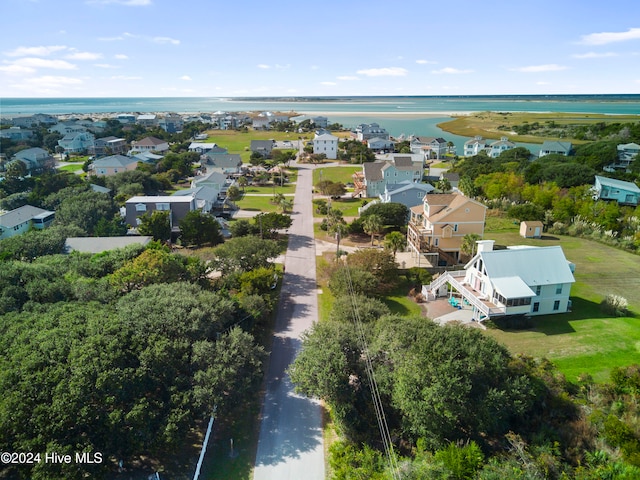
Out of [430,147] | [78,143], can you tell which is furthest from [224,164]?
[78,143]

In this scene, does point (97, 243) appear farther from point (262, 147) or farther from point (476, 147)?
point (476, 147)

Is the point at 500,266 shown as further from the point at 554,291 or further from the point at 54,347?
the point at 54,347

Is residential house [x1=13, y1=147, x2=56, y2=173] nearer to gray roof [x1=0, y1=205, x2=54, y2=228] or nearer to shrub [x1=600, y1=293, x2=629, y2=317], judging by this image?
gray roof [x1=0, y1=205, x2=54, y2=228]

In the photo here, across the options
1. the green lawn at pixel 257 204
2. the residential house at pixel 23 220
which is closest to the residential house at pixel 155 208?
the residential house at pixel 23 220

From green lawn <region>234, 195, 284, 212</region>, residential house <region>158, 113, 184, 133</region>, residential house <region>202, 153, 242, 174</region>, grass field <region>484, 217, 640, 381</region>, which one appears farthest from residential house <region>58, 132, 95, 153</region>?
grass field <region>484, 217, 640, 381</region>

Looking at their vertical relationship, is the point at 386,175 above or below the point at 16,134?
below

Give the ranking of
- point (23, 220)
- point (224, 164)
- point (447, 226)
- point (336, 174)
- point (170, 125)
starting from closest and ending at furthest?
point (447, 226)
point (23, 220)
point (224, 164)
point (336, 174)
point (170, 125)
